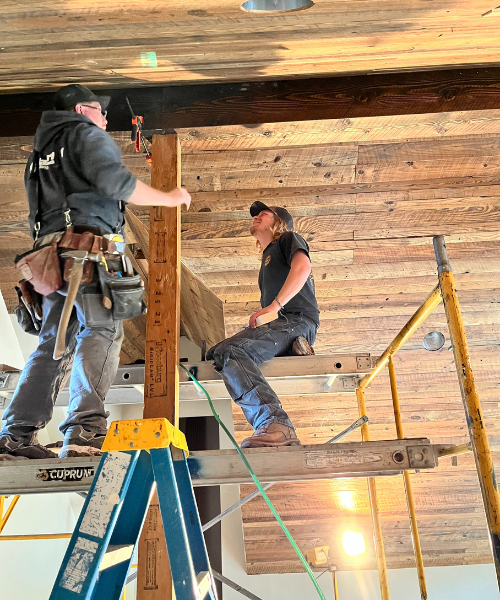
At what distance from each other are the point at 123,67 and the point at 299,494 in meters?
4.34

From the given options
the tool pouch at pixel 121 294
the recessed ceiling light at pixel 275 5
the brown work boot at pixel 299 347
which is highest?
the recessed ceiling light at pixel 275 5

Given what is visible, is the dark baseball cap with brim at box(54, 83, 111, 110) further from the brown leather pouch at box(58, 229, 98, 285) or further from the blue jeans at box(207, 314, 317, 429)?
the blue jeans at box(207, 314, 317, 429)

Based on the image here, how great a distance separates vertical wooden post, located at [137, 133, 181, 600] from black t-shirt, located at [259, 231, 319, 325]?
0.75m

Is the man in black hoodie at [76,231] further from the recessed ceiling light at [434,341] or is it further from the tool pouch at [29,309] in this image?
Answer: the recessed ceiling light at [434,341]

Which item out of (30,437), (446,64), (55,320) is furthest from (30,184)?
(446,64)

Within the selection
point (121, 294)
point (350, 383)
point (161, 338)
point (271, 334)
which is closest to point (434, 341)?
point (350, 383)

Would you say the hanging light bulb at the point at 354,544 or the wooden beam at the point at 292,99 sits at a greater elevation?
the wooden beam at the point at 292,99

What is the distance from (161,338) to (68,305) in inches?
12.7

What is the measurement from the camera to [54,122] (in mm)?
2090

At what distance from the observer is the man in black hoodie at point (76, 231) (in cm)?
191

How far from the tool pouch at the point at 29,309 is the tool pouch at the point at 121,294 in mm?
327

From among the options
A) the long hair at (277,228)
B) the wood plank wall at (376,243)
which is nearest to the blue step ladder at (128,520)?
the long hair at (277,228)

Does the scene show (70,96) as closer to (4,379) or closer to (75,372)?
(75,372)

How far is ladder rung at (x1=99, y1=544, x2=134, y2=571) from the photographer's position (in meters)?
1.29
